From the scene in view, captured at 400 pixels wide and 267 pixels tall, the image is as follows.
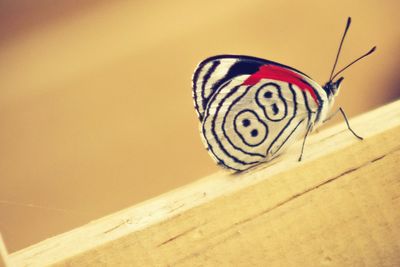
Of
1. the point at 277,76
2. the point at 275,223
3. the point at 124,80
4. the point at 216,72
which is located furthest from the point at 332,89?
the point at 124,80

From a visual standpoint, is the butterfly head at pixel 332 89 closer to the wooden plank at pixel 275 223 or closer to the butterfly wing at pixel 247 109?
the butterfly wing at pixel 247 109

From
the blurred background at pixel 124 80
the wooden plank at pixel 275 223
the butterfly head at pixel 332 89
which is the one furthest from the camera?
the blurred background at pixel 124 80

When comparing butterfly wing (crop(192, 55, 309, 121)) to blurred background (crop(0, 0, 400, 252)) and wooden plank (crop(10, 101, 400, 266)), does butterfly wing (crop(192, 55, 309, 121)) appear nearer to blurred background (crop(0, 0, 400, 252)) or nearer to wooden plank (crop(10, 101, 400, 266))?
wooden plank (crop(10, 101, 400, 266))

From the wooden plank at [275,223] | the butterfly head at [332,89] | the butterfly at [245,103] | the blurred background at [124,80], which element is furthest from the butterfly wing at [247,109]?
the blurred background at [124,80]

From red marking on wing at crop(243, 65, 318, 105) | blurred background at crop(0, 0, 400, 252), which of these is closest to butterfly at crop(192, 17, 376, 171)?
red marking on wing at crop(243, 65, 318, 105)

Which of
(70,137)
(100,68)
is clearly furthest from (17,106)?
(100,68)
